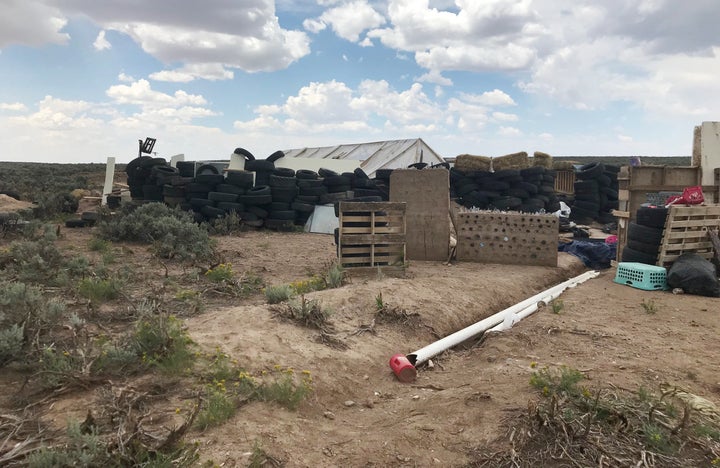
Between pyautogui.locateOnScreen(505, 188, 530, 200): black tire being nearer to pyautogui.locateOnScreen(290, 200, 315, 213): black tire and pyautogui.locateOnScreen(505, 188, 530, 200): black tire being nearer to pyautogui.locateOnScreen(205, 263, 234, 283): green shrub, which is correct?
pyautogui.locateOnScreen(290, 200, 315, 213): black tire

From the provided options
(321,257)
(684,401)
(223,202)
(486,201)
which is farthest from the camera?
(486,201)

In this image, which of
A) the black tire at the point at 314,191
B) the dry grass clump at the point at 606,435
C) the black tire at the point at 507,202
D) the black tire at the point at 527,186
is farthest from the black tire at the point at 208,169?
the dry grass clump at the point at 606,435

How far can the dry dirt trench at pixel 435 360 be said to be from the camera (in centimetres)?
316

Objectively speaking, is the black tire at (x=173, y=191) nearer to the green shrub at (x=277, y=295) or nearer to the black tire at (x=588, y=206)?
the green shrub at (x=277, y=295)

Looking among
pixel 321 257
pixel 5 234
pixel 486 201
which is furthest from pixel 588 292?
pixel 5 234

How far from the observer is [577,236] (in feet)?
48.8

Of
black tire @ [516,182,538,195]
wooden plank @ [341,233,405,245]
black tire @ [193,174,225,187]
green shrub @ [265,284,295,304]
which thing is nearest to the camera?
green shrub @ [265,284,295,304]

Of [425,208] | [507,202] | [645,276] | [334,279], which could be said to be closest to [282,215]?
[425,208]

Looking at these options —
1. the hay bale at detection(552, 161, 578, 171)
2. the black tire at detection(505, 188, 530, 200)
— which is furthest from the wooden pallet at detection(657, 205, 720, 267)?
the hay bale at detection(552, 161, 578, 171)

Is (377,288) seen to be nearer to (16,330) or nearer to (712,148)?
(16,330)

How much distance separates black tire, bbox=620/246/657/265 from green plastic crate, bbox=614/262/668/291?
0.33 m

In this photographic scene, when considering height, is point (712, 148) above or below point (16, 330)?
above

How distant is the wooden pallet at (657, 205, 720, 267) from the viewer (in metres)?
8.50

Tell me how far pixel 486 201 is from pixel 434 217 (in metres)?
7.79
